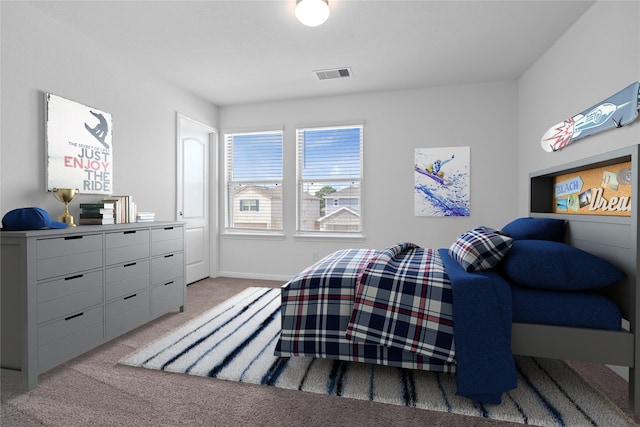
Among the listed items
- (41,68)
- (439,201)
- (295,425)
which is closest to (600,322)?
(295,425)

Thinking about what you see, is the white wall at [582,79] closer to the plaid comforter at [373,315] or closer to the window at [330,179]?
the plaid comforter at [373,315]

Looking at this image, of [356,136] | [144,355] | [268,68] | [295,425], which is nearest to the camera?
[295,425]

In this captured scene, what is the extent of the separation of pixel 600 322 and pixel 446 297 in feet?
2.44

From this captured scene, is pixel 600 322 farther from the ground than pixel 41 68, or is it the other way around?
pixel 41 68

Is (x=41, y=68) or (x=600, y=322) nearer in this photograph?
(x=600, y=322)

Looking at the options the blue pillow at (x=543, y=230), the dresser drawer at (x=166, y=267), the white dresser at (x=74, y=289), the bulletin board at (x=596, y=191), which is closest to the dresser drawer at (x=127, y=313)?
the white dresser at (x=74, y=289)

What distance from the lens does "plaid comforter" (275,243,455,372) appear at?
5.98 feet

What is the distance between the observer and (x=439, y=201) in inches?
164

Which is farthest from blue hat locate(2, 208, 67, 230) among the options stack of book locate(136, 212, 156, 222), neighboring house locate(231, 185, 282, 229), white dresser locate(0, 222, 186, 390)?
neighboring house locate(231, 185, 282, 229)

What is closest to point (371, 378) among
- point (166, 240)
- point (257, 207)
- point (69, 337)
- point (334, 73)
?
point (69, 337)

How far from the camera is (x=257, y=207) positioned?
4.91 metres

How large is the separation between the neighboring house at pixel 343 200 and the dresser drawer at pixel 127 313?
248 centimetres

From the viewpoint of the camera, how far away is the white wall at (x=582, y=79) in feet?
7.04

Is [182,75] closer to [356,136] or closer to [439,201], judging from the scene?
[356,136]
